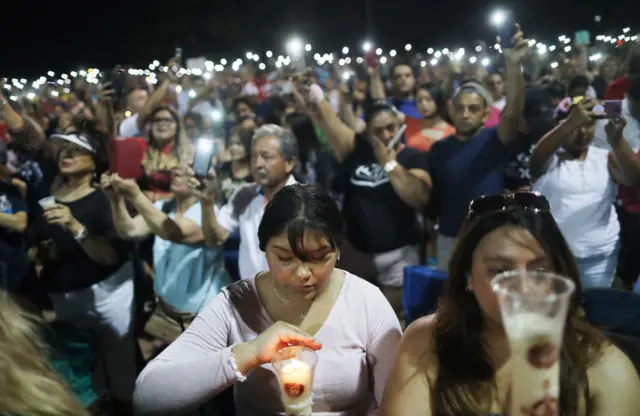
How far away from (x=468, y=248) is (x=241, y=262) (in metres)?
1.70

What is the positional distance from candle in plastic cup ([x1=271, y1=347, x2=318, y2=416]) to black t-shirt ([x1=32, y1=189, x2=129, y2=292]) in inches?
91.3

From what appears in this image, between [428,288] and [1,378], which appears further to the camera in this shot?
[428,288]

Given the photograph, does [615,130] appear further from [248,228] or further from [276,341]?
[276,341]

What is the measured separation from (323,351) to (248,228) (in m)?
1.42

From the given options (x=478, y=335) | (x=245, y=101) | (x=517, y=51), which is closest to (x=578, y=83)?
(x=517, y=51)

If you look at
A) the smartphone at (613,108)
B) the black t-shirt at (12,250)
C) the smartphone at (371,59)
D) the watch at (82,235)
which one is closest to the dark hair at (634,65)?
the smartphone at (613,108)

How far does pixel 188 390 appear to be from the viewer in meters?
1.72

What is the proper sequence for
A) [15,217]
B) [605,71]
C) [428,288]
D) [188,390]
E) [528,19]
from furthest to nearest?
[528,19]
[605,71]
[15,217]
[428,288]
[188,390]

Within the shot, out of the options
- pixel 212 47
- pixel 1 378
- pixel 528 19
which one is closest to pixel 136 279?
pixel 1 378

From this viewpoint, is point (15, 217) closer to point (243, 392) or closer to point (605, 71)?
point (243, 392)

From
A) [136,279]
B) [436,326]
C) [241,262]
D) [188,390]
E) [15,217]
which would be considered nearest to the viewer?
[188,390]

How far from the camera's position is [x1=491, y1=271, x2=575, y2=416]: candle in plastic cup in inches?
40.1

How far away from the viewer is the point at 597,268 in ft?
12.5

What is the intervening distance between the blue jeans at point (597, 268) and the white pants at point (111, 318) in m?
2.91
